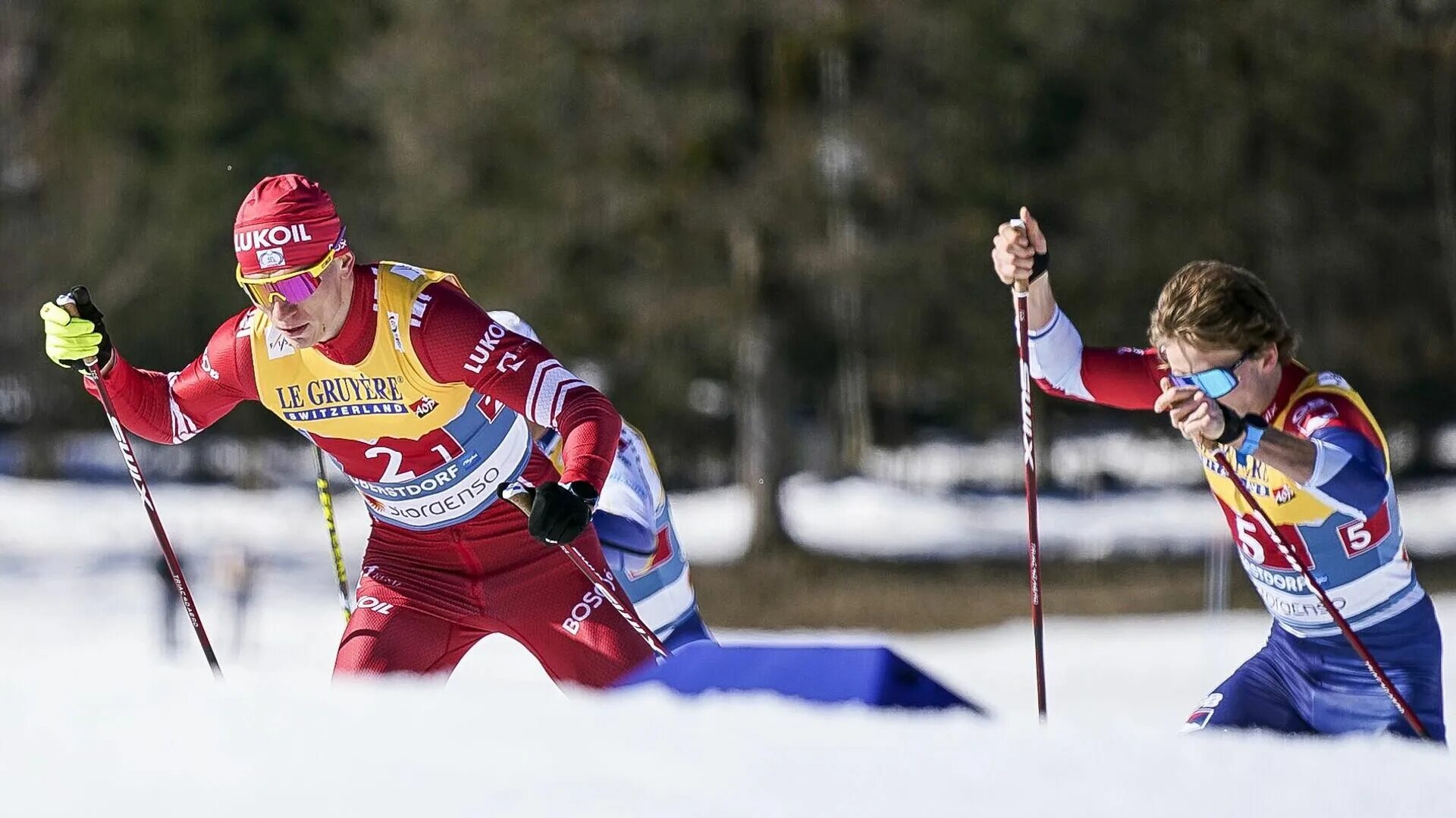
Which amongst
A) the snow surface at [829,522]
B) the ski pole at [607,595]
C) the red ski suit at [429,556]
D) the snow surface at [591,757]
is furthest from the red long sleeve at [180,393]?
the snow surface at [829,522]

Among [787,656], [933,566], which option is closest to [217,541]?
[933,566]

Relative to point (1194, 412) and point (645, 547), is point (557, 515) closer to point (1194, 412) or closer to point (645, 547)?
point (1194, 412)

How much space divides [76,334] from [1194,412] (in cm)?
300

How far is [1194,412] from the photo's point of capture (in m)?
3.93

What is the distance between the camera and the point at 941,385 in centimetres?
2211

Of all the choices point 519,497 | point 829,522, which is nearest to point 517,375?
point 519,497

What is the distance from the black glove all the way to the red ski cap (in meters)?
0.89

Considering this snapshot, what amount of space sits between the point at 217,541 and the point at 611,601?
17648mm

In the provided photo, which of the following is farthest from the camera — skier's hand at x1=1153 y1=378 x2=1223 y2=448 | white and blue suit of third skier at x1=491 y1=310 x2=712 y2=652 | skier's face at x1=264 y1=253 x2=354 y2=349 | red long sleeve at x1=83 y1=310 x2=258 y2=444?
white and blue suit of third skier at x1=491 y1=310 x2=712 y2=652

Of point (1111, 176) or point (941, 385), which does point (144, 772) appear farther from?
point (941, 385)

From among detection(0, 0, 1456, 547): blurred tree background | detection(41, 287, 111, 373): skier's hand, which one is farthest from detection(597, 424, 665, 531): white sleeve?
detection(0, 0, 1456, 547): blurred tree background

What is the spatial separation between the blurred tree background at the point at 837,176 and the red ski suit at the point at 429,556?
12.5 metres

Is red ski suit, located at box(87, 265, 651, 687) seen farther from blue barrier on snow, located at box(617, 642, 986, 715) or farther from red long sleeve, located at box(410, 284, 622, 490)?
blue barrier on snow, located at box(617, 642, 986, 715)

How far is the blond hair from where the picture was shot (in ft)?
13.6
